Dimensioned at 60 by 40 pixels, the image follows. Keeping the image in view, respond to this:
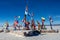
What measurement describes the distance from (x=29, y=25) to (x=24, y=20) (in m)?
1.06

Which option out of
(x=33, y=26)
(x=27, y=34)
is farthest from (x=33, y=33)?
(x=33, y=26)

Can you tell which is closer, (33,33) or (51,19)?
(33,33)

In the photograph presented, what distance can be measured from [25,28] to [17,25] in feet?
→ 6.31

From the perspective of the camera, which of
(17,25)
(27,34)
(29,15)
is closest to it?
(27,34)

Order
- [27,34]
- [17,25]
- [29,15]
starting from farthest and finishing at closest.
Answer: [17,25] < [29,15] < [27,34]

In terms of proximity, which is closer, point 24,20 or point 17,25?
point 24,20

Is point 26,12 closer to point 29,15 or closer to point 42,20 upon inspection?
point 29,15

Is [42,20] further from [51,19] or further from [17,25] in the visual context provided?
[17,25]

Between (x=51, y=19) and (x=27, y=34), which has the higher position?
(x=51, y=19)

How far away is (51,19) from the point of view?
27.6 m

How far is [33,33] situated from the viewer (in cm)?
2275

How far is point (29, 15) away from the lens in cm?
2658

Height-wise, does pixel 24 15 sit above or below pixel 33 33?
above

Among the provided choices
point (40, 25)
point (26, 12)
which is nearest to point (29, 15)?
point (26, 12)
